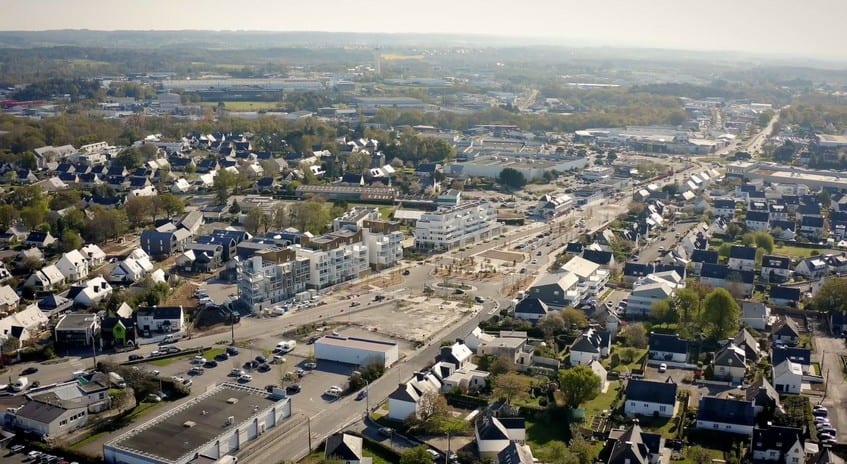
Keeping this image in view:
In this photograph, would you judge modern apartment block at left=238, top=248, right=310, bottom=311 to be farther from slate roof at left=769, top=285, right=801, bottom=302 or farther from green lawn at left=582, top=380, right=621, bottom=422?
slate roof at left=769, top=285, right=801, bottom=302

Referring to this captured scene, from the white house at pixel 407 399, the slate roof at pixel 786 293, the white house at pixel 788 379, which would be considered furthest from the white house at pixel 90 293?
the slate roof at pixel 786 293

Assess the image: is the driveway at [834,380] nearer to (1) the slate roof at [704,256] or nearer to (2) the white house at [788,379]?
(2) the white house at [788,379]

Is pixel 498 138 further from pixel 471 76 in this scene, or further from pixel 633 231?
pixel 471 76

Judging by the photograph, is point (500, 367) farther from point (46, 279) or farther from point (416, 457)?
point (46, 279)

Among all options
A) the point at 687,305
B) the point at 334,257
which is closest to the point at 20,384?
the point at 334,257

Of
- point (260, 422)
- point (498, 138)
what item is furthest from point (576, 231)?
point (498, 138)
